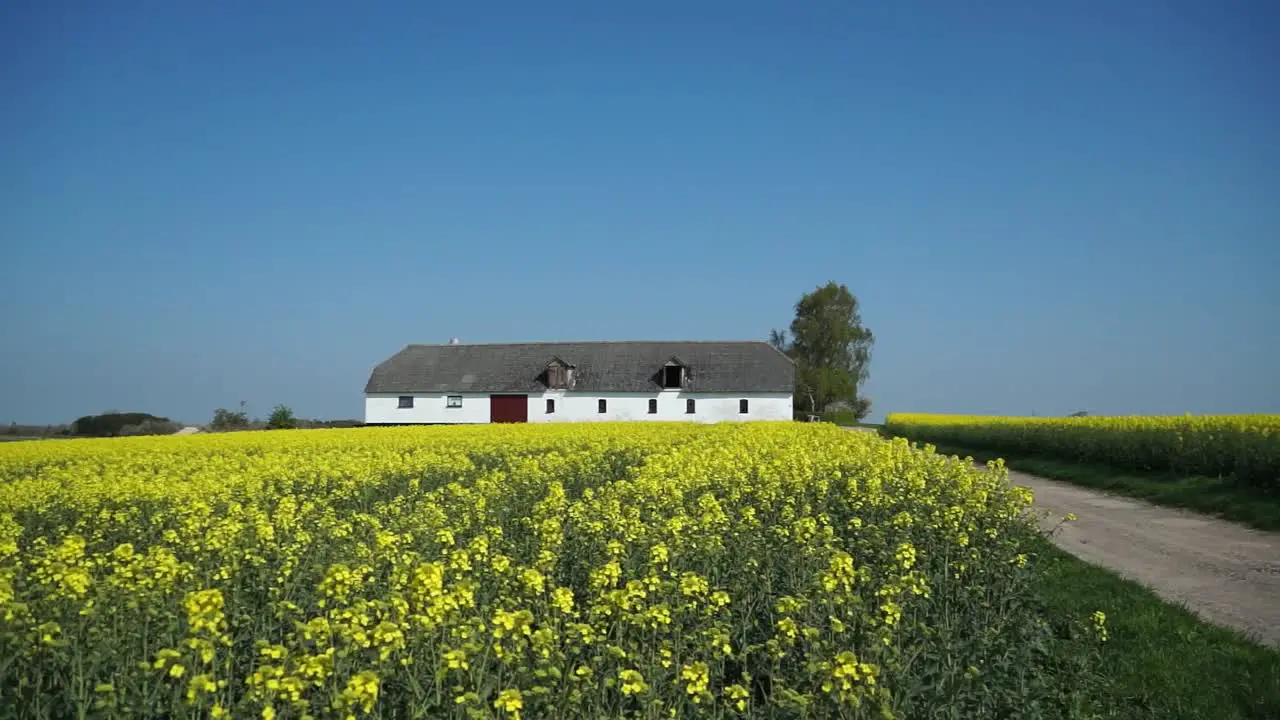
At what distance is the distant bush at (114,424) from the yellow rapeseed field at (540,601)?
29.7m

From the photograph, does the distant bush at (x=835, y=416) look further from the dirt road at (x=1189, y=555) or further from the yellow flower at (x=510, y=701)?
the yellow flower at (x=510, y=701)

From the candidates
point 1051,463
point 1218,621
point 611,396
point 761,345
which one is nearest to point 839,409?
point 761,345

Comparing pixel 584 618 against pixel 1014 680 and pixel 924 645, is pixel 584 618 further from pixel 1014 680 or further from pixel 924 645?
pixel 1014 680

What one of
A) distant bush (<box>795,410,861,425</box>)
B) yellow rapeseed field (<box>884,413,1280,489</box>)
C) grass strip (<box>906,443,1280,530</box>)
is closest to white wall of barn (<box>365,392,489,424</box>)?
distant bush (<box>795,410,861,425</box>)

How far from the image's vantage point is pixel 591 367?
208 feet

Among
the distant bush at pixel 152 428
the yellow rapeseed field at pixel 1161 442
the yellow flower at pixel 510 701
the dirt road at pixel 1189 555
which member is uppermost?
the distant bush at pixel 152 428

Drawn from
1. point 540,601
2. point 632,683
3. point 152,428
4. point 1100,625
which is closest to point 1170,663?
point 1100,625

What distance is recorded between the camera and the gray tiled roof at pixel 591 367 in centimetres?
6156

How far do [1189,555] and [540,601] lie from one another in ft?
37.3

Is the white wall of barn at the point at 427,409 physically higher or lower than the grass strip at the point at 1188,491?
higher

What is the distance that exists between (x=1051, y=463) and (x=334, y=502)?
25.2 m

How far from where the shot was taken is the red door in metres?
61.6

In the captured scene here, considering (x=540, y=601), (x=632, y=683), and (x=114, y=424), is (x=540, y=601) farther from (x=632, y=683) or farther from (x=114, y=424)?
(x=114, y=424)

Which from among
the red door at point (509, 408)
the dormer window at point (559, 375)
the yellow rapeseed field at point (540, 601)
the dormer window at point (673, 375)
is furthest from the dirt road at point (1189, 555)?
the red door at point (509, 408)
